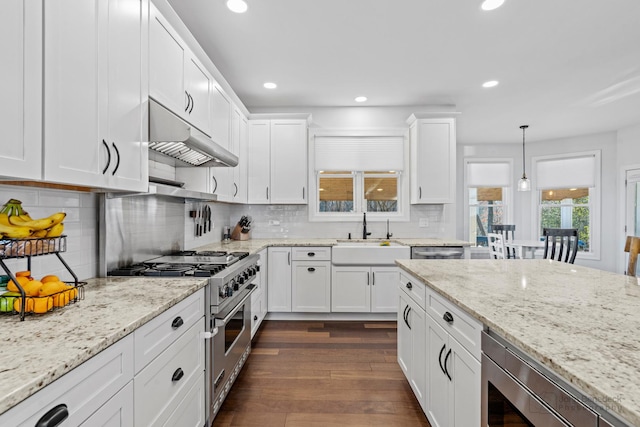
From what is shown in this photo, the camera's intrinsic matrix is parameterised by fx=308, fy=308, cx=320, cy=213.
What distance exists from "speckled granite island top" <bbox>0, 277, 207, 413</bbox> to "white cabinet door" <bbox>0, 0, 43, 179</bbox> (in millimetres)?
477

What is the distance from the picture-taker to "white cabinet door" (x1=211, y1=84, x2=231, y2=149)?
2742 mm

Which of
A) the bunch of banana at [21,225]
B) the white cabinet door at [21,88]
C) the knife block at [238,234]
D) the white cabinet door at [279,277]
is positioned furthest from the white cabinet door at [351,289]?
the white cabinet door at [21,88]

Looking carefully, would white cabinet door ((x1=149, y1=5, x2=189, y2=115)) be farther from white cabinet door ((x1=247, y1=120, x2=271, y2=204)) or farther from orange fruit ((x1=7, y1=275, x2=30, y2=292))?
white cabinet door ((x1=247, y1=120, x2=271, y2=204))

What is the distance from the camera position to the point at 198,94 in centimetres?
239

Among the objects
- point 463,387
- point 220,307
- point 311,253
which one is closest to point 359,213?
point 311,253

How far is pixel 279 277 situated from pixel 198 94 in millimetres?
2127

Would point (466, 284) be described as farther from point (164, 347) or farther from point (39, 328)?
point (39, 328)

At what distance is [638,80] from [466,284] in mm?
3969

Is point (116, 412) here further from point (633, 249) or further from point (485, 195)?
point (485, 195)

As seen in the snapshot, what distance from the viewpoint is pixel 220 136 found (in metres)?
2.91

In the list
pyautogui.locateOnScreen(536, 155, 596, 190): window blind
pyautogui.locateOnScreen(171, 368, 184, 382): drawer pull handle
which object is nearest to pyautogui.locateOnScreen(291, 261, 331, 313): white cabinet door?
→ pyautogui.locateOnScreen(171, 368, 184, 382): drawer pull handle

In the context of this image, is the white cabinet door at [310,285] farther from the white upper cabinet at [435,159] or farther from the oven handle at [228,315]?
the white upper cabinet at [435,159]

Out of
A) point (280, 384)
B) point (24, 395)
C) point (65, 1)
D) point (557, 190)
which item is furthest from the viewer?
point (557, 190)

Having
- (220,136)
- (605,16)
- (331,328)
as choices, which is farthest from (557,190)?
(220,136)
